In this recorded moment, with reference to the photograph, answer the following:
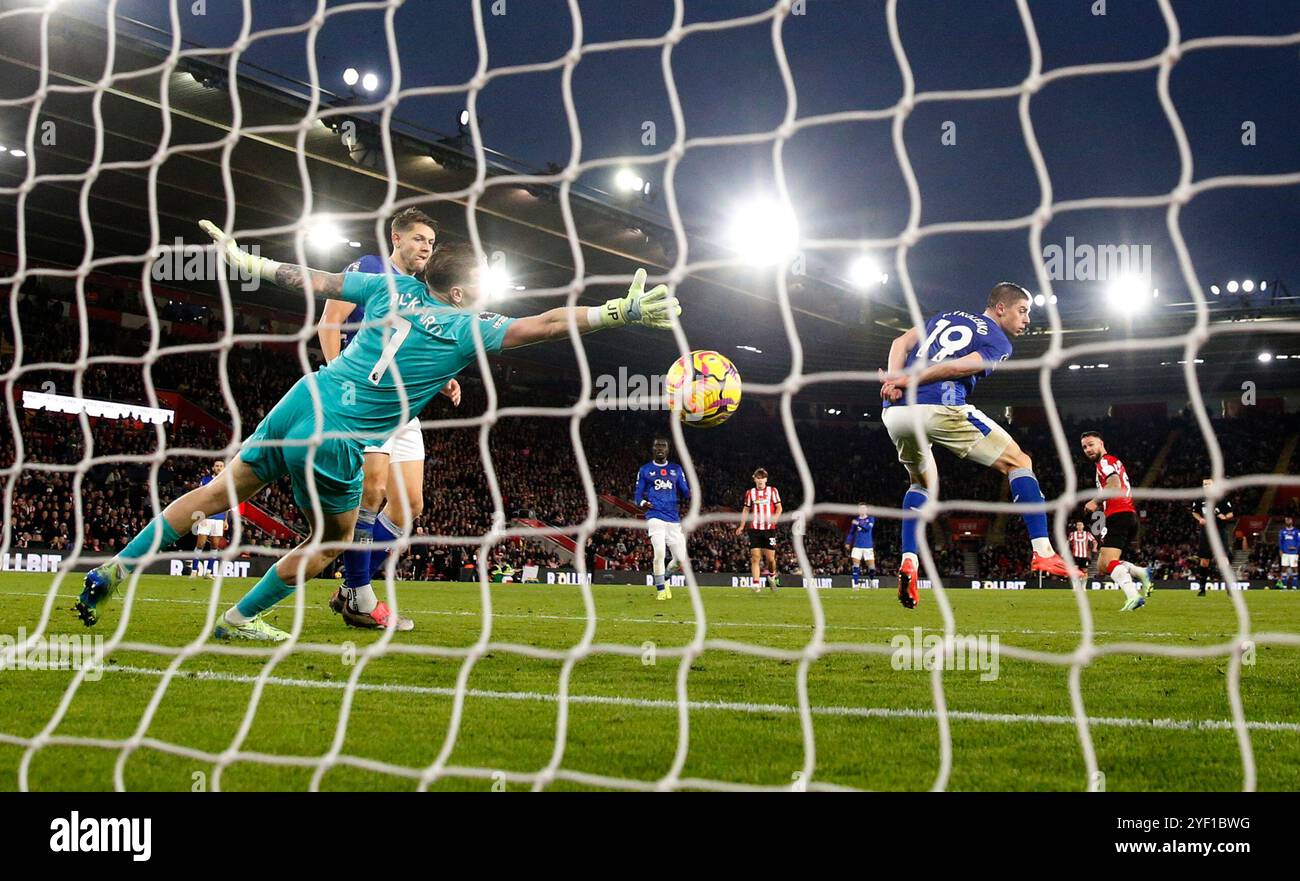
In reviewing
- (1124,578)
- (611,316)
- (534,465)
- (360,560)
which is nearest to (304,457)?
(611,316)

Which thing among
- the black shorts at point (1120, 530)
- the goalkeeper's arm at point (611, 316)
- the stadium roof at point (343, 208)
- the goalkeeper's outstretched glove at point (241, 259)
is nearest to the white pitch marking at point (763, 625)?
the black shorts at point (1120, 530)

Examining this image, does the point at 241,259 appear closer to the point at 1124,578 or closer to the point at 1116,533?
the point at 1124,578

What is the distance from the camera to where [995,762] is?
117 inches

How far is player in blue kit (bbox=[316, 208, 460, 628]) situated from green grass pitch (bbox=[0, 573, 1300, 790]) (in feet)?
1.03

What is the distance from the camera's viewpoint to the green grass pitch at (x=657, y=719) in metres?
2.86

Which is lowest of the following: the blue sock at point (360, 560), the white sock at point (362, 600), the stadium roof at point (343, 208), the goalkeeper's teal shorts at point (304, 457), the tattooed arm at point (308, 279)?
the white sock at point (362, 600)

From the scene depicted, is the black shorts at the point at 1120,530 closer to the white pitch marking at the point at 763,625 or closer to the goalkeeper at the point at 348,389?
the white pitch marking at the point at 763,625

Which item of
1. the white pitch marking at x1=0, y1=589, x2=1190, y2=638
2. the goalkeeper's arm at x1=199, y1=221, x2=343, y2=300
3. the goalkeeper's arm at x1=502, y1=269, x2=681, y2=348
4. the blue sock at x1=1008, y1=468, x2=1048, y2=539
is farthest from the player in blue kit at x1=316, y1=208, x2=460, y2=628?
the blue sock at x1=1008, y1=468, x2=1048, y2=539

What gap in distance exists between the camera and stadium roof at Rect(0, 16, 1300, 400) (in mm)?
16594

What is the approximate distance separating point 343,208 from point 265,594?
730 inches

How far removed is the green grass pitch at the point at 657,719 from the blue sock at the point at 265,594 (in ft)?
0.81

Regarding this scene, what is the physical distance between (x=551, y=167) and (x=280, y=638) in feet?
50.8

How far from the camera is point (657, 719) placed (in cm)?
360
